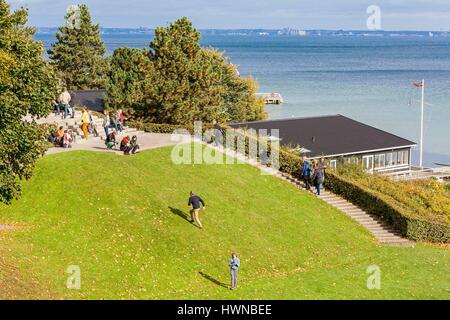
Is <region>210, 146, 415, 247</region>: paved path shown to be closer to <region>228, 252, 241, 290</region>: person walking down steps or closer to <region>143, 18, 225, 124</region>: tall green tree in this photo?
<region>143, 18, 225, 124</region>: tall green tree

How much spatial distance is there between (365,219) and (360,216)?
1.40 ft

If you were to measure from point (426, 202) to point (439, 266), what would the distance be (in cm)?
1111

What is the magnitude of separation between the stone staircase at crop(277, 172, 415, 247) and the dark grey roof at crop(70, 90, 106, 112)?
92.3ft

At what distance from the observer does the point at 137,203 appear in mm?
38094

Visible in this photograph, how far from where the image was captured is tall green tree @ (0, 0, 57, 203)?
3075cm

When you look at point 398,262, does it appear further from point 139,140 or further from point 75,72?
point 75,72

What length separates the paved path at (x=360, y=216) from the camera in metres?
43.2

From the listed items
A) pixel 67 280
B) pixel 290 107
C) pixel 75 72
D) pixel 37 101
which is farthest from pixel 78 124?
pixel 290 107

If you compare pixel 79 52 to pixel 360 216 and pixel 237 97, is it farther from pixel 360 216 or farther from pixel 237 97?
pixel 360 216

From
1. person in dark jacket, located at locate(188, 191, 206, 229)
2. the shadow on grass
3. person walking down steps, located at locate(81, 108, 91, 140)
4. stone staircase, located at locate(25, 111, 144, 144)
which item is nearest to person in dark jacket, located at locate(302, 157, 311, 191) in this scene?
person in dark jacket, located at locate(188, 191, 206, 229)

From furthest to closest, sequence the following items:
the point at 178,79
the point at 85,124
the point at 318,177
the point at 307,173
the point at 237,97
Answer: the point at 237,97 < the point at 178,79 < the point at 85,124 < the point at 307,173 < the point at 318,177

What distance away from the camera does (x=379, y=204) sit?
150 ft

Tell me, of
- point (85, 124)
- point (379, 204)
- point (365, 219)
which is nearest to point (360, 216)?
point (365, 219)
